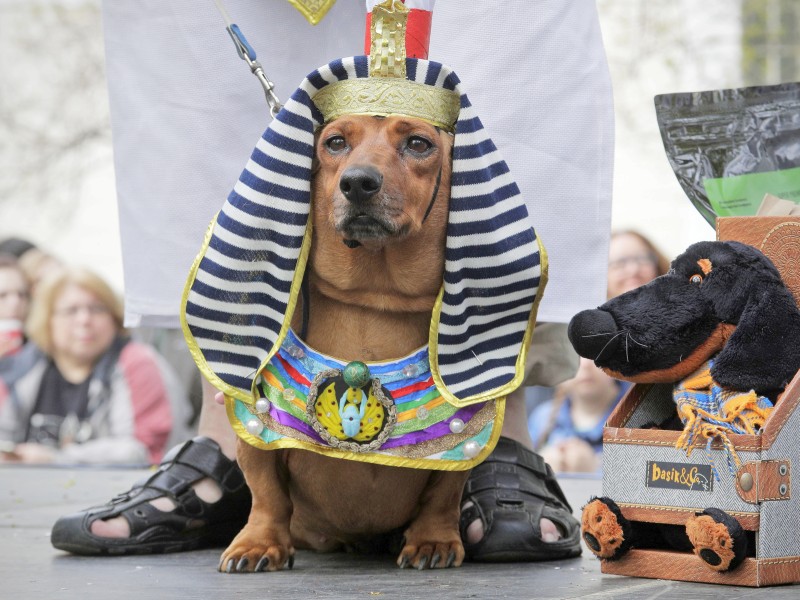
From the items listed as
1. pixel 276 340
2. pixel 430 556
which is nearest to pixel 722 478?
pixel 430 556

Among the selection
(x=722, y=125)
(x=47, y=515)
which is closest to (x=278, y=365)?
(x=722, y=125)

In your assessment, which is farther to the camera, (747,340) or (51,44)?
(51,44)

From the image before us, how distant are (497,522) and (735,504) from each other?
0.53 metres

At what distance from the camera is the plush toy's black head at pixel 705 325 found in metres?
1.78

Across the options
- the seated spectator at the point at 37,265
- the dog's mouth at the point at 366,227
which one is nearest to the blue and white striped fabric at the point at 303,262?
the dog's mouth at the point at 366,227

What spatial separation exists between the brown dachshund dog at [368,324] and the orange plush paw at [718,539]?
1.54 feet

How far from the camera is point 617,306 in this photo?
190 centimetres

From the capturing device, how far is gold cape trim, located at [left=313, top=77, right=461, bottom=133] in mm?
1946

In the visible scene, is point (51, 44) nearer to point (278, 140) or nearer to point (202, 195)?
point (202, 195)

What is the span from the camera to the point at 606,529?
6.06ft

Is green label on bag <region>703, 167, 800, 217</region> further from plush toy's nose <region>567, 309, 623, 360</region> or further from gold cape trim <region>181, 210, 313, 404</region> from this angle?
gold cape trim <region>181, 210, 313, 404</region>

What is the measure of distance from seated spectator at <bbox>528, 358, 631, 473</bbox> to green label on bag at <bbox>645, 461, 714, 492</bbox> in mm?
2874

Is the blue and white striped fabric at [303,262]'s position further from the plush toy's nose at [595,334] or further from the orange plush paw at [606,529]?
the orange plush paw at [606,529]

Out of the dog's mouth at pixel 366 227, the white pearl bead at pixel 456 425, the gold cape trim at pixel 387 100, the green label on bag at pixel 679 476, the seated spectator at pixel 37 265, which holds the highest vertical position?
the gold cape trim at pixel 387 100
